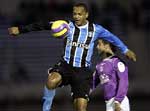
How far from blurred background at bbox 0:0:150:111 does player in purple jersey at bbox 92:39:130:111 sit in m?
7.50

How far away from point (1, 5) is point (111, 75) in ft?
28.3

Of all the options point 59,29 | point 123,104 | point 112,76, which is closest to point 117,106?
point 123,104

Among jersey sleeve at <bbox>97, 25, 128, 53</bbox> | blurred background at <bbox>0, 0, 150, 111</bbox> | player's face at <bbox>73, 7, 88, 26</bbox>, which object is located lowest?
blurred background at <bbox>0, 0, 150, 111</bbox>

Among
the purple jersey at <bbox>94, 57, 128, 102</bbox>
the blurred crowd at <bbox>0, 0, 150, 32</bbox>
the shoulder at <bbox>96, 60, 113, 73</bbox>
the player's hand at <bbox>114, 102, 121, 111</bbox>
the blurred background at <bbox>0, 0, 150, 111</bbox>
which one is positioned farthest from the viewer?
the blurred crowd at <bbox>0, 0, 150, 32</bbox>

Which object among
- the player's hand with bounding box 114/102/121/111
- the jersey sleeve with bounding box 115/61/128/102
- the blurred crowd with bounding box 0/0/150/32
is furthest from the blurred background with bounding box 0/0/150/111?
the player's hand with bounding box 114/102/121/111

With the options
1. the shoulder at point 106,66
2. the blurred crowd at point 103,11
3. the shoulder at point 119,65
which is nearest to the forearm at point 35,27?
the shoulder at point 106,66

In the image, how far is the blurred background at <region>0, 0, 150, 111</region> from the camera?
1814 cm

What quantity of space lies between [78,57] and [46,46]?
8.67 m

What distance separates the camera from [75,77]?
10.2 m

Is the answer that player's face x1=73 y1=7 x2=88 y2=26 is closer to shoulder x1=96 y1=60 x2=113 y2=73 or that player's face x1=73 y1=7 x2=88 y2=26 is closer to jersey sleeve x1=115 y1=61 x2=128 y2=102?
shoulder x1=96 y1=60 x2=113 y2=73

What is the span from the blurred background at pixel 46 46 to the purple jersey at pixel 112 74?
7531 millimetres

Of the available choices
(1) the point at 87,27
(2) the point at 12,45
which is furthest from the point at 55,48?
(1) the point at 87,27

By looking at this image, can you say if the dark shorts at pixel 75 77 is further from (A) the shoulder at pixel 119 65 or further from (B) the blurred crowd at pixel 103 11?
(B) the blurred crowd at pixel 103 11

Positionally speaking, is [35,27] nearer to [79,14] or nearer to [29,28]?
[29,28]
